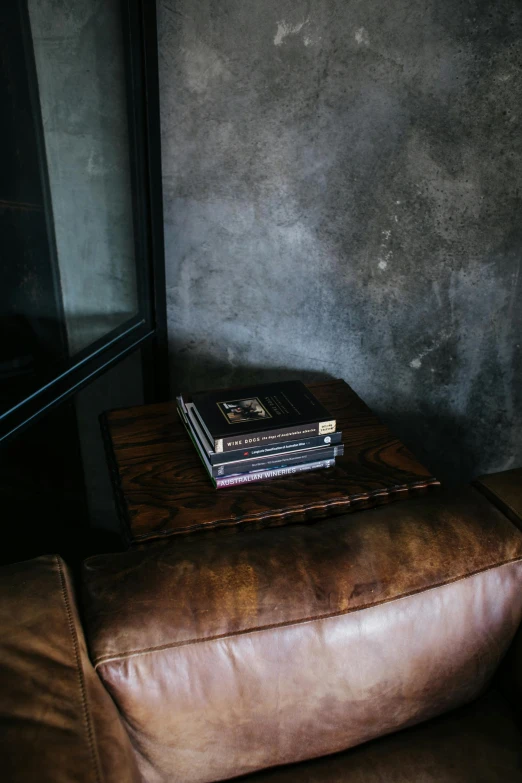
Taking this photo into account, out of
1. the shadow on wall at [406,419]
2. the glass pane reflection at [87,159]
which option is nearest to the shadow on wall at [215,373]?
the shadow on wall at [406,419]

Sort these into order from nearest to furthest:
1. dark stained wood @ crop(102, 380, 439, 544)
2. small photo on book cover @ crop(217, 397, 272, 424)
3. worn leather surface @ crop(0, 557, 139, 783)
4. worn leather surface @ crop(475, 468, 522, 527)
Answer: worn leather surface @ crop(0, 557, 139, 783) → worn leather surface @ crop(475, 468, 522, 527) → dark stained wood @ crop(102, 380, 439, 544) → small photo on book cover @ crop(217, 397, 272, 424)

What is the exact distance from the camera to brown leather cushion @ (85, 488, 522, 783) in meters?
0.87

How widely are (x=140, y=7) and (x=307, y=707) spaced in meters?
1.57

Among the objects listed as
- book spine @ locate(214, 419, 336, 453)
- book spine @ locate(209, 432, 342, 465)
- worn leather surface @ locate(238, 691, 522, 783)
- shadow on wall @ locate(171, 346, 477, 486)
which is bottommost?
worn leather surface @ locate(238, 691, 522, 783)

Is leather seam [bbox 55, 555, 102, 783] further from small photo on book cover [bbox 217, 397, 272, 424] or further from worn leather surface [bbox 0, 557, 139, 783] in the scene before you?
small photo on book cover [bbox 217, 397, 272, 424]

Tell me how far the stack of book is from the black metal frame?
34cm

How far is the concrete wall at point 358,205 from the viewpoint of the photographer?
1510mm

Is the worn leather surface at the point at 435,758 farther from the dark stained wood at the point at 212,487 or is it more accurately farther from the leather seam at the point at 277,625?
the dark stained wood at the point at 212,487

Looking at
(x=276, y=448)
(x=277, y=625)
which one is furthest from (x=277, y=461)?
(x=277, y=625)

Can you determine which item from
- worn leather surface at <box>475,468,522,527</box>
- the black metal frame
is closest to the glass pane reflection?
the black metal frame

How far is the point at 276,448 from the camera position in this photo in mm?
1282

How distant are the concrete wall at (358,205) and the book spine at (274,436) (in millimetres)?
588

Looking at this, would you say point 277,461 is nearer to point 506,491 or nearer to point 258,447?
point 258,447

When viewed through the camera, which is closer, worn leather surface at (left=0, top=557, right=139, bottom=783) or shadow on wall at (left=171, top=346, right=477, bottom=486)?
worn leather surface at (left=0, top=557, right=139, bottom=783)
